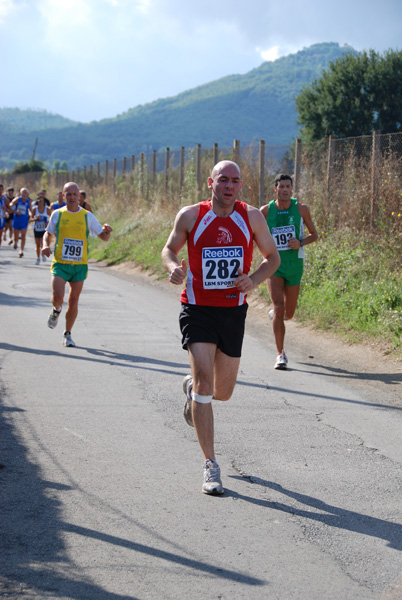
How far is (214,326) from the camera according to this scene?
208 inches

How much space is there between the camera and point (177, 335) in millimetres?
11359

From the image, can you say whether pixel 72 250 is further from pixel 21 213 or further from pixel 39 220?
pixel 21 213

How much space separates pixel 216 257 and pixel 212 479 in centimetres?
142

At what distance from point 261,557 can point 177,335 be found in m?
7.47

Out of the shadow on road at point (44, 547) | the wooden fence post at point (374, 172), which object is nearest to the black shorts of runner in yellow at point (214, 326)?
the shadow on road at point (44, 547)

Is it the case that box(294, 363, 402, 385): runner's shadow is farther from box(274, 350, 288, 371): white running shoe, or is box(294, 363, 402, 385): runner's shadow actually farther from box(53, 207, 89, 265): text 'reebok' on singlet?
box(53, 207, 89, 265): text 'reebok' on singlet

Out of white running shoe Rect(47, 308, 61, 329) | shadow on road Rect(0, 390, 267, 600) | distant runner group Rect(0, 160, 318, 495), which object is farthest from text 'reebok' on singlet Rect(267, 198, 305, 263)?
shadow on road Rect(0, 390, 267, 600)

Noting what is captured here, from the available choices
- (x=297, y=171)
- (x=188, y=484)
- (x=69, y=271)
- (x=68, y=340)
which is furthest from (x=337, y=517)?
(x=297, y=171)

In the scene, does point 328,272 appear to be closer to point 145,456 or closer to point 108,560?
point 145,456

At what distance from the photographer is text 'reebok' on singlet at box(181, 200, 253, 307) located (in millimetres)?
5285

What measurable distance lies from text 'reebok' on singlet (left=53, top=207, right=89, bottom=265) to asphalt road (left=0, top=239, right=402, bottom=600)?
137cm

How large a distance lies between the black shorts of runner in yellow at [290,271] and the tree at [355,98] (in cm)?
4057

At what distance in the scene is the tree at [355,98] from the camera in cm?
4891

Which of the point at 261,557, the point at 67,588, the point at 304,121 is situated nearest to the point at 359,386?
the point at 261,557
